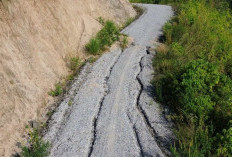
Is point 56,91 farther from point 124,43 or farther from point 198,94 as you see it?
point 124,43

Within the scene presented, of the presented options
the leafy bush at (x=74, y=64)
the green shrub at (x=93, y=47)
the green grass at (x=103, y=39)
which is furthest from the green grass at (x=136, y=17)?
the leafy bush at (x=74, y=64)

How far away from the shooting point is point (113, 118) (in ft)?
17.9

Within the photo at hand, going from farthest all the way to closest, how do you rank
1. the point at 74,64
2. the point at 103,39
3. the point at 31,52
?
the point at 103,39
the point at 74,64
the point at 31,52

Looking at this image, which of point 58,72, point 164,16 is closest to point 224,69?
point 58,72

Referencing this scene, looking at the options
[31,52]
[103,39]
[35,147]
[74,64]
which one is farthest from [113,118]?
[103,39]

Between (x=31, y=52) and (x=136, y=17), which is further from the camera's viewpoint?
(x=136, y=17)

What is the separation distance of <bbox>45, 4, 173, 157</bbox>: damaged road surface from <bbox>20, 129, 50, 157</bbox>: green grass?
14 centimetres

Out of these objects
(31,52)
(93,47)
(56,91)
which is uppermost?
(31,52)

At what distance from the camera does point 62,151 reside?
4.63 meters

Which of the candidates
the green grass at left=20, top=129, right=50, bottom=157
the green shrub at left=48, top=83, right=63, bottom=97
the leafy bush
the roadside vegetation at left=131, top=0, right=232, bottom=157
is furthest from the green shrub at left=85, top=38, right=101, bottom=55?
the green grass at left=20, top=129, right=50, bottom=157

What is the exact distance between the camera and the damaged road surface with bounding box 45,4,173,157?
468 centimetres

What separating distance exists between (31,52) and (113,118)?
2.65m

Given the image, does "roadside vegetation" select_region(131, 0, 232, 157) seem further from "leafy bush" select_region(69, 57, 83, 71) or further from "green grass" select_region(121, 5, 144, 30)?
"green grass" select_region(121, 5, 144, 30)

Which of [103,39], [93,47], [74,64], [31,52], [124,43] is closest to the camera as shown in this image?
[31,52]
